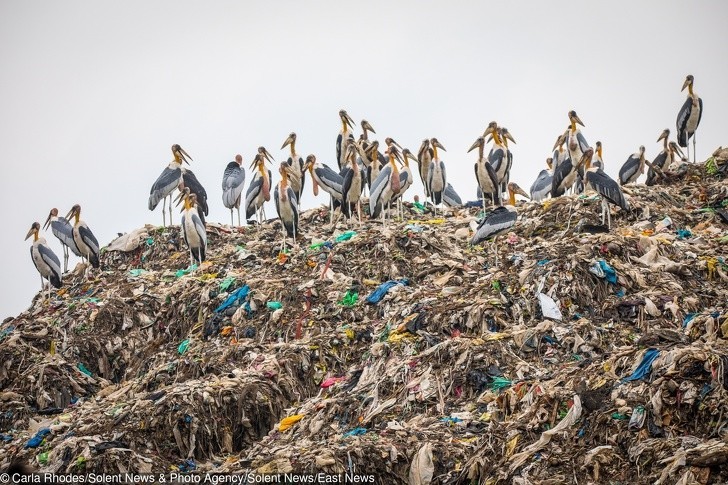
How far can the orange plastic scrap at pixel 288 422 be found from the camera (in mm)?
11266

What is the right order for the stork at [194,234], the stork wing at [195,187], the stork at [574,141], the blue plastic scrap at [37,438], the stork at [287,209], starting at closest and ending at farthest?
the blue plastic scrap at [37,438] → the stork at [194,234] → the stork at [287,209] → the stork wing at [195,187] → the stork at [574,141]

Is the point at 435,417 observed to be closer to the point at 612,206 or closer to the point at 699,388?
the point at 699,388

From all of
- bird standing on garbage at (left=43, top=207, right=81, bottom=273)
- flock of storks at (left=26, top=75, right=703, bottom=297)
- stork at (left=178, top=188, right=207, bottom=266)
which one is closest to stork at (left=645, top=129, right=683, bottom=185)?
flock of storks at (left=26, top=75, right=703, bottom=297)

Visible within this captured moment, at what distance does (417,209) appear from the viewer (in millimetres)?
20797

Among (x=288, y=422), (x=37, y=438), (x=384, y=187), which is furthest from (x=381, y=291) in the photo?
(x=37, y=438)

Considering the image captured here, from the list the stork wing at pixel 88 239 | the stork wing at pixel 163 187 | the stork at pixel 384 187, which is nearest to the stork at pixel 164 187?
the stork wing at pixel 163 187

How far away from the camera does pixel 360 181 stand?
18.5m

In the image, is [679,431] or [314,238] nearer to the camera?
[679,431]

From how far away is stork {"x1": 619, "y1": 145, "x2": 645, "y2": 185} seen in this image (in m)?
20.5

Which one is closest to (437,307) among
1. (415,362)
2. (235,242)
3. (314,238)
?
(415,362)

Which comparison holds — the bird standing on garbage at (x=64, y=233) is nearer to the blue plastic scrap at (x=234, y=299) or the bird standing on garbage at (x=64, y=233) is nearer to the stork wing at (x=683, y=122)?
the blue plastic scrap at (x=234, y=299)

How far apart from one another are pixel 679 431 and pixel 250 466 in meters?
4.37

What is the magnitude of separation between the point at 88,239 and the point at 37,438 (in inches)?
332

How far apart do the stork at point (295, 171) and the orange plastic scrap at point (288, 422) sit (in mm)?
8671
